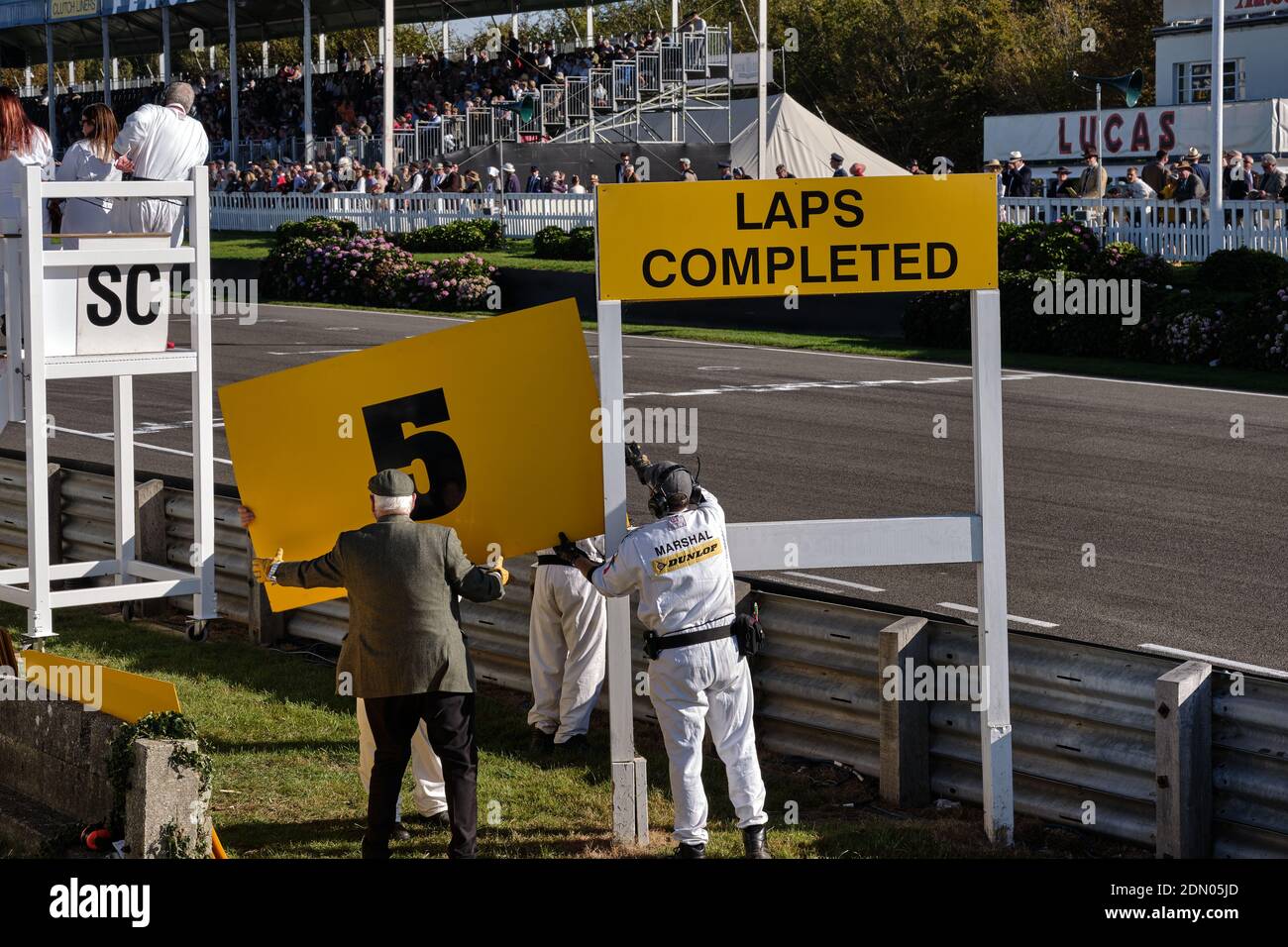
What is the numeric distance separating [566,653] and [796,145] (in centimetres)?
3643

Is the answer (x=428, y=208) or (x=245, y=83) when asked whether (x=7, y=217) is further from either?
(x=245, y=83)

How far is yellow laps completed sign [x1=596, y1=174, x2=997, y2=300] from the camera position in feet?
25.4

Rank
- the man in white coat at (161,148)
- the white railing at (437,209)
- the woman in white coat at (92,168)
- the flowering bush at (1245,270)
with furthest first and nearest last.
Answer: the white railing at (437,209) < the flowering bush at (1245,270) < the man in white coat at (161,148) < the woman in white coat at (92,168)

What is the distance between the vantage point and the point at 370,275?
3262cm

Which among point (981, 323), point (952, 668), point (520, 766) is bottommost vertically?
point (520, 766)

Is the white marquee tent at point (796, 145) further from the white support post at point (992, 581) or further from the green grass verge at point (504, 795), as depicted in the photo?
the white support post at point (992, 581)

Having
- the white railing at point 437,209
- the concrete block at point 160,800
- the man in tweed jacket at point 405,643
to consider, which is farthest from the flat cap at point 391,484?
the white railing at point 437,209

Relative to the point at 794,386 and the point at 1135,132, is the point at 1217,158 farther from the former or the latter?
the point at 1135,132

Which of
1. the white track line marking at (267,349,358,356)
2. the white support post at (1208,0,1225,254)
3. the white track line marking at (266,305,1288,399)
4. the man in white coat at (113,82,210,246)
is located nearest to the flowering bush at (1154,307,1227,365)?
the white track line marking at (266,305,1288,399)

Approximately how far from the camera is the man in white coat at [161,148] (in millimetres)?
10219

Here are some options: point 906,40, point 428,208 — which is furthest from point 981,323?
point 906,40

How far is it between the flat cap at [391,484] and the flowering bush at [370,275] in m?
23.7

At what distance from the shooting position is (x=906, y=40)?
6600 cm

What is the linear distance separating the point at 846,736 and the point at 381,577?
2754mm
